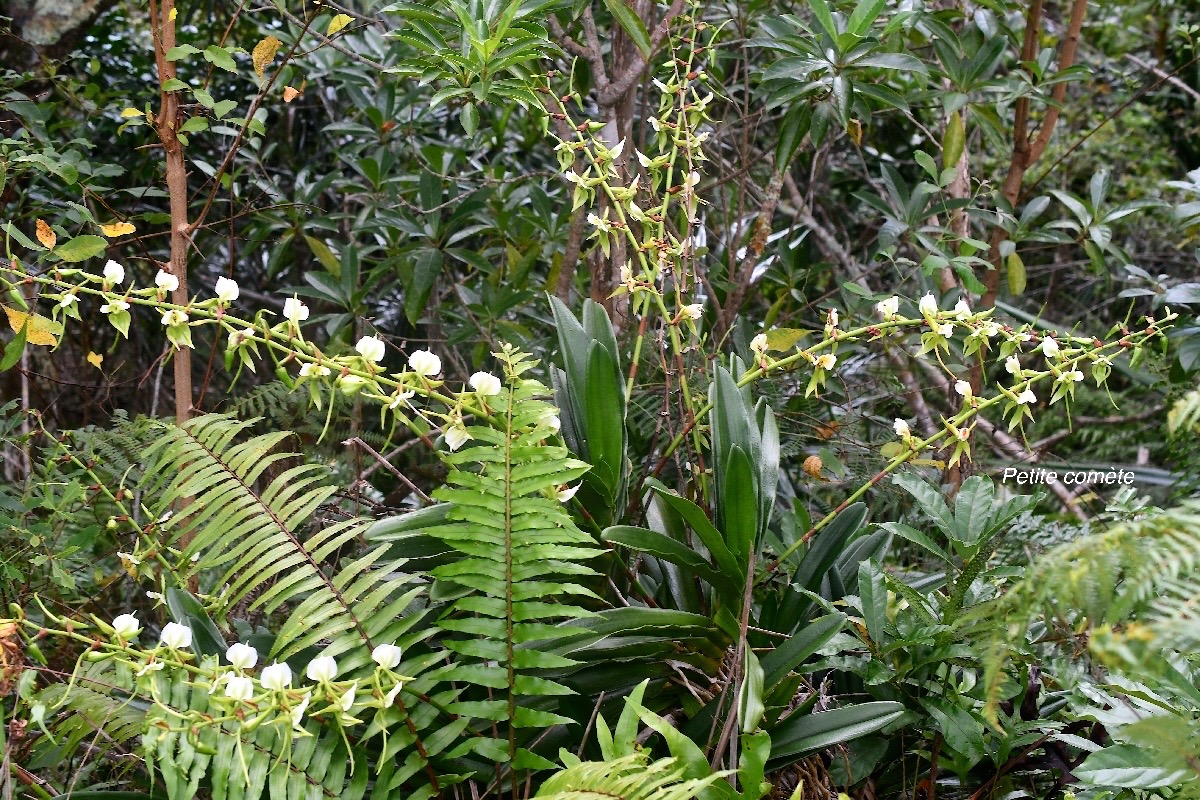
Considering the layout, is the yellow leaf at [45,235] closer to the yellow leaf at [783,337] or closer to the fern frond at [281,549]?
the fern frond at [281,549]

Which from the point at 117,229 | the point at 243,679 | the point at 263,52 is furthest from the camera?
the point at 263,52

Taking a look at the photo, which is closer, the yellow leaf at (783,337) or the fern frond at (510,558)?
the fern frond at (510,558)

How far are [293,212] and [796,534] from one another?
1375 mm

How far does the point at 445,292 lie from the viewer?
106 inches

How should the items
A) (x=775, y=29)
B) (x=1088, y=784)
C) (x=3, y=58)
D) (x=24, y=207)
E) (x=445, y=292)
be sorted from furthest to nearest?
1. (x=445, y=292)
2. (x=3, y=58)
3. (x=24, y=207)
4. (x=775, y=29)
5. (x=1088, y=784)

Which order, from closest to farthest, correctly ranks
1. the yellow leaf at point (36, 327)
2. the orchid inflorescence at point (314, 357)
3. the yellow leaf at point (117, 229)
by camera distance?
the orchid inflorescence at point (314, 357) → the yellow leaf at point (36, 327) → the yellow leaf at point (117, 229)

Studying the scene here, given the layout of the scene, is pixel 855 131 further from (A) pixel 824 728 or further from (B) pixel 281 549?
(B) pixel 281 549

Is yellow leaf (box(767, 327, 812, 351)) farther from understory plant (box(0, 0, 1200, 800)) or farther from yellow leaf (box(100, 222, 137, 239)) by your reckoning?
yellow leaf (box(100, 222, 137, 239))

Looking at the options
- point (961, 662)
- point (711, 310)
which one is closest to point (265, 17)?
point (711, 310)

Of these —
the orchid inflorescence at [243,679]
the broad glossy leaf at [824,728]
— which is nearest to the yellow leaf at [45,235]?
the orchid inflorescence at [243,679]

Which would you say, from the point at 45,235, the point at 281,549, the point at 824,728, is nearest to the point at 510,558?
the point at 281,549

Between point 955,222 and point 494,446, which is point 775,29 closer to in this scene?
point 955,222

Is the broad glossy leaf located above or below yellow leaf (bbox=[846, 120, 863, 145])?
below

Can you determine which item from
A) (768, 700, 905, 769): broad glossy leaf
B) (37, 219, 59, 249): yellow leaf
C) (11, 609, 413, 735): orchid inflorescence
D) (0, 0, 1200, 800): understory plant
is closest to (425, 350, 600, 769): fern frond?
(0, 0, 1200, 800): understory plant
